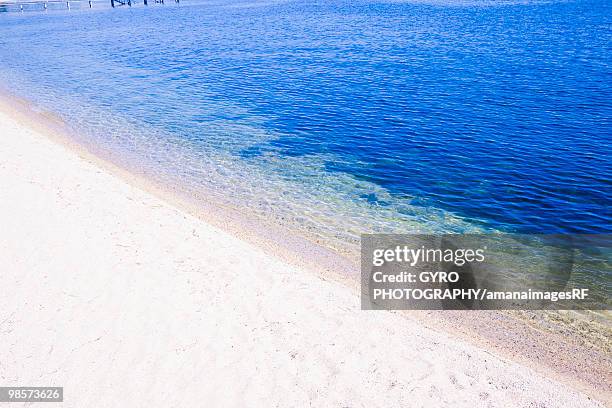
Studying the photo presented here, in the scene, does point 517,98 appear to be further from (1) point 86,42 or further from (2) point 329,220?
(1) point 86,42

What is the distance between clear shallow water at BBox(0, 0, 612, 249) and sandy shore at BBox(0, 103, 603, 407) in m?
4.39

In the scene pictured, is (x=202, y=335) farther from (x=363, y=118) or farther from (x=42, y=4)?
(x=42, y=4)

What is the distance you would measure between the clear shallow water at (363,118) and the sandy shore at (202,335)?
4.39 metres

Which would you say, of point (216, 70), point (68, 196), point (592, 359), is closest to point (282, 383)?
point (592, 359)

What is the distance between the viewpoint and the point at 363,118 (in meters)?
24.8

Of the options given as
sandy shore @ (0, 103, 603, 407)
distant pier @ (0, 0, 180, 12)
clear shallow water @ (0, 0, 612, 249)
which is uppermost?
distant pier @ (0, 0, 180, 12)

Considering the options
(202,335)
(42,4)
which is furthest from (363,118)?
(42,4)

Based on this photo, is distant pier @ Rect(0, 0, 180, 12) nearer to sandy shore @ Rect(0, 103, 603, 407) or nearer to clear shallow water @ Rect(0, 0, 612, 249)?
clear shallow water @ Rect(0, 0, 612, 249)

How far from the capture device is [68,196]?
534 inches

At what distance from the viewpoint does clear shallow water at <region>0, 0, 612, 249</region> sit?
51.3 feet

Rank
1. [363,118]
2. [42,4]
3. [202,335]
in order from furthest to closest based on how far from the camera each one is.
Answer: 1. [42,4]
2. [363,118]
3. [202,335]

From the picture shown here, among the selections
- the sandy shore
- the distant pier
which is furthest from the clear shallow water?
the distant pier

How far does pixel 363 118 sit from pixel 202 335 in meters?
18.6

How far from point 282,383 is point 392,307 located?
395cm
